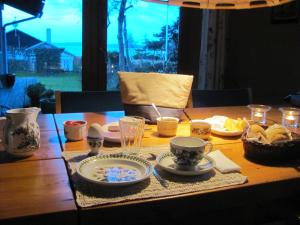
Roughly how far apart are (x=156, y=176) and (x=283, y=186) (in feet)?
1.31

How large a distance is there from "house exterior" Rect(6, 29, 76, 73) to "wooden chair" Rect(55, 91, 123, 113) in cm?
147

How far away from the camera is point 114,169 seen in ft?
3.16

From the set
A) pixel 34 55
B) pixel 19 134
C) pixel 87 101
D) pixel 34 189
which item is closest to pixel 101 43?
pixel 34 55

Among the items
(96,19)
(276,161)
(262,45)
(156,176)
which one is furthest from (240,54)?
(156,176)

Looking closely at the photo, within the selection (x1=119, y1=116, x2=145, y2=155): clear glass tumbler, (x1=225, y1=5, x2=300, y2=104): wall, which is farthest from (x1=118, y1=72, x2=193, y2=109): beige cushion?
(x1=225, y1=5, x2=300, y2=104): wall

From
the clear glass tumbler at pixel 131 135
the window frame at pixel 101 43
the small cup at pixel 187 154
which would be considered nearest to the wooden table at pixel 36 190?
the clear glass tumbler at pixel 131 135

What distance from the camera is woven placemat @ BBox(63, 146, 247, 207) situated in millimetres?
784

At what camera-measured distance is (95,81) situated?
333 centimetres

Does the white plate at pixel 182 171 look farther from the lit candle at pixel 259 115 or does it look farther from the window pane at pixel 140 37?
the window pane at pixel 140 37

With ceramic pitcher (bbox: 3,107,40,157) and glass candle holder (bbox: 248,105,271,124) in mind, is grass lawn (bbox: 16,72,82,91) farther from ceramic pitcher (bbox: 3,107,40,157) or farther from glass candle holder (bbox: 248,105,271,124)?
ceramic pitcher (bbox: 3,107,40,157)

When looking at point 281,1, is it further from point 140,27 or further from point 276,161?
point 140,27

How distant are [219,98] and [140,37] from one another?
152 centimetres

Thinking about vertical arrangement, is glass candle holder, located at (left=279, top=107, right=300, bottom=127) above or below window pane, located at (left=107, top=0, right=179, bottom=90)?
below

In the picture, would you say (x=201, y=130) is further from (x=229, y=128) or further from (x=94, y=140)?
(x=94, y=140)
